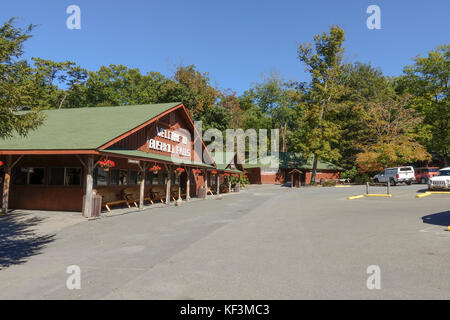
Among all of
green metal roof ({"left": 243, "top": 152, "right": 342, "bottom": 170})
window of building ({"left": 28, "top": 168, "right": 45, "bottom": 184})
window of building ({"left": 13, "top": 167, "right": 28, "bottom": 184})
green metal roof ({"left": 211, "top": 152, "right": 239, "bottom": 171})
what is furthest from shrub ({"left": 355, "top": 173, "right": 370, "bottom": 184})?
window of building ({"left": 13, "top": 167, "right": 28, "bottom": 184})

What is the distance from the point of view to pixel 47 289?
207 inches

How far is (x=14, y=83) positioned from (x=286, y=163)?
5235cm

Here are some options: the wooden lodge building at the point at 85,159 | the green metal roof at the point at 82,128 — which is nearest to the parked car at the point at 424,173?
the wooden lodge building at the point at 85,159

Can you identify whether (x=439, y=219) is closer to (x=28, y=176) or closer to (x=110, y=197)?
(x=110, y=197)

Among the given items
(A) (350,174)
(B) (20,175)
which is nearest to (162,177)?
(B) (20,175)

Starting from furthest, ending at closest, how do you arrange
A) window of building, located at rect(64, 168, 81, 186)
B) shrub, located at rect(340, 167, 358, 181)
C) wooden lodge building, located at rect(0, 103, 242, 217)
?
1. shrub, located at rect(340, 167, 358, 181)
2. window of building, located at rect(64, 168, 81, 186)
3. wooden lodge building, located at rect(0, 103, 242, 217)

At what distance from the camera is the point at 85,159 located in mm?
15766

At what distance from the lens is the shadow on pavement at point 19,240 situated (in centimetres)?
744

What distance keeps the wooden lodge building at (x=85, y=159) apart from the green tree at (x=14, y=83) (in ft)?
14.2

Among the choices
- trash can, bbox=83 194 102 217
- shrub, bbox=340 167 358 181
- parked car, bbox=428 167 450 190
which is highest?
shrub, bbox=340 167 358 181

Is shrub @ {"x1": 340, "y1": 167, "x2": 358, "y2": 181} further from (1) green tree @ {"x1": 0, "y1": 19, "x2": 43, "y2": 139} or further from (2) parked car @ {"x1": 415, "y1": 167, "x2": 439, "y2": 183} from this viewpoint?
(1) green tree @ {"x1": 0, "y1": 19, "x2": 43, "y2": 139}

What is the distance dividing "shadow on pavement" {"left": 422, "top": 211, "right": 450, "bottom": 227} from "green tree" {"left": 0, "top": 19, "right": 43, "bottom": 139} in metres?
13.9

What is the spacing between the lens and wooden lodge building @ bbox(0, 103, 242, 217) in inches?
541

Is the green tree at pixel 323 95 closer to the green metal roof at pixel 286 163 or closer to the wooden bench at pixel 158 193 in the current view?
the green metal roof at pixel 286 163
